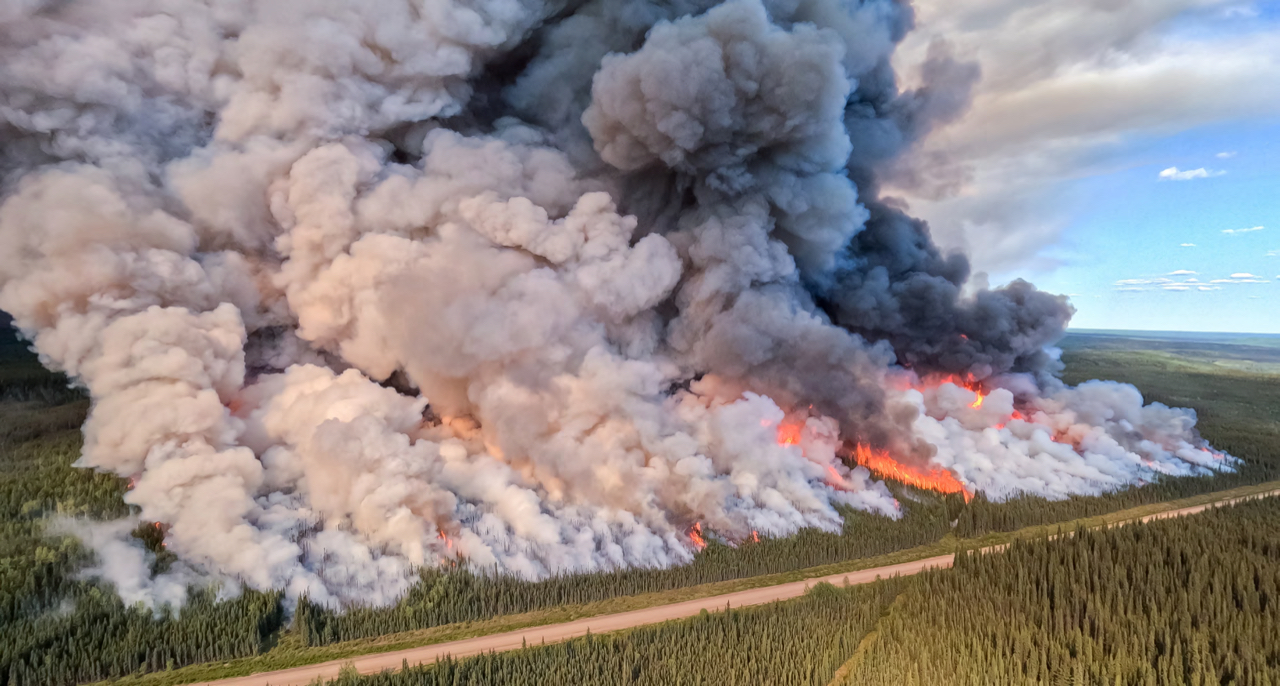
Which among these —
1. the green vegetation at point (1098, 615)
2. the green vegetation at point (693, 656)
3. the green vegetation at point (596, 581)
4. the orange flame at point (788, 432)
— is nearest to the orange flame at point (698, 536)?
the green vegetation at point (596, 581)

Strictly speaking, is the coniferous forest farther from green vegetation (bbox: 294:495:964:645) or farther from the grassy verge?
green vegetation (bbox: 294:495:964:645)

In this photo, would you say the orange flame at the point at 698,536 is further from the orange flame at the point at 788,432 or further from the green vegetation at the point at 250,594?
the orange flame at the point at 788,432

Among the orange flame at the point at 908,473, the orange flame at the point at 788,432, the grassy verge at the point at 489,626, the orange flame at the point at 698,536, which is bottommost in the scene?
the grassy verge at the point at 489,626

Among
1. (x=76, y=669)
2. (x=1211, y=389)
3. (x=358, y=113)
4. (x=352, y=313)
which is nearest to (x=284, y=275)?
(x=352, y=313)

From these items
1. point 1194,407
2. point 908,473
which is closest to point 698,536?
point 908,473

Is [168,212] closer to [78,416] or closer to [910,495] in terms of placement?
[78,416]

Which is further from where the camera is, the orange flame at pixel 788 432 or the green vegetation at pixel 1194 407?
the orange flame at pixel 788 432

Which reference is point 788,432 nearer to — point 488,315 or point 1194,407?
point 488,315
